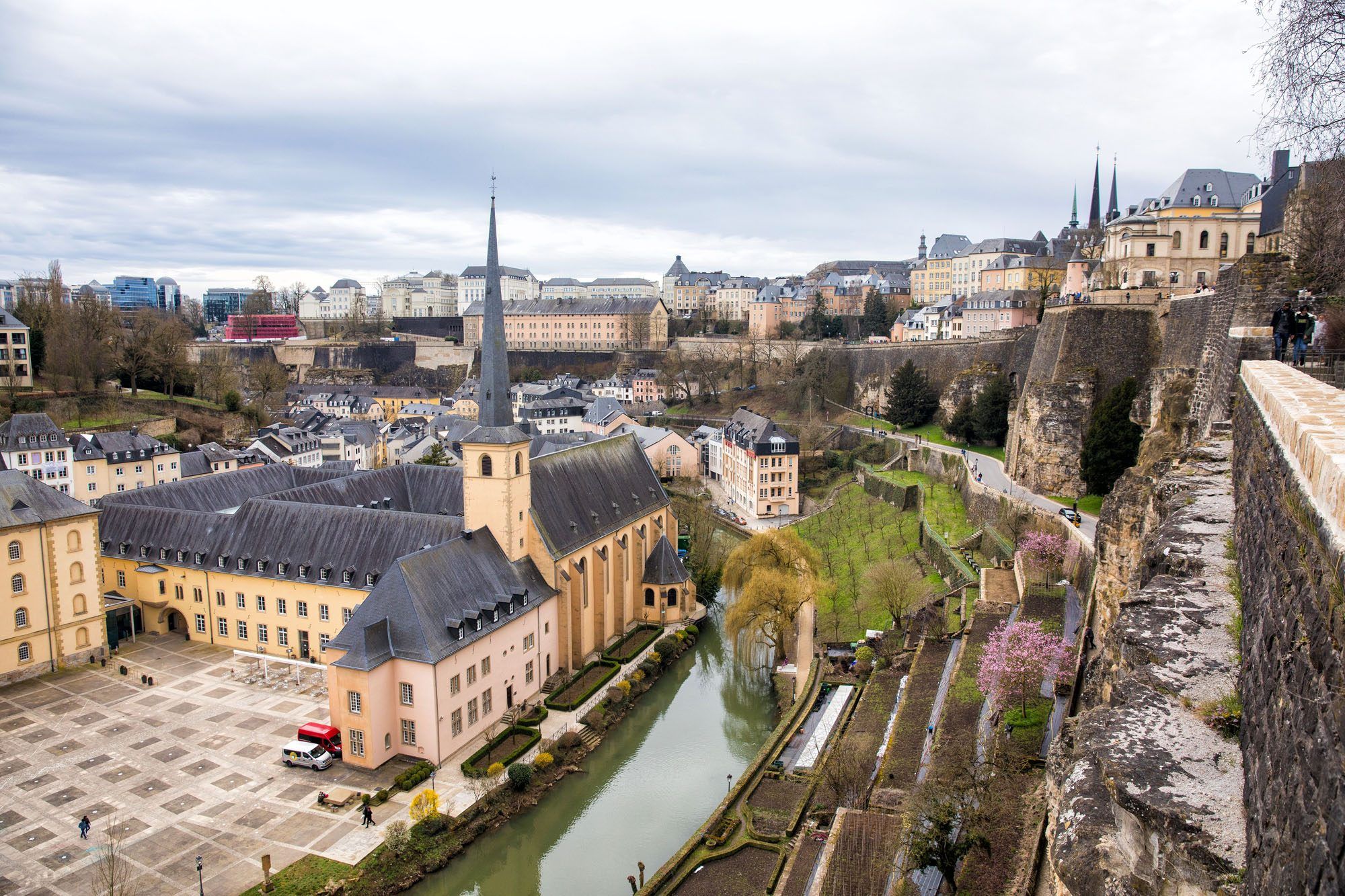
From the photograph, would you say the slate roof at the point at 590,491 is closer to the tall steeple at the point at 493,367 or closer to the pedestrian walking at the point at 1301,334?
the tall steeple at the point at 493,367

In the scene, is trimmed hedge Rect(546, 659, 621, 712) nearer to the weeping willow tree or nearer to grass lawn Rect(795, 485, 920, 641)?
the weeping willow tree

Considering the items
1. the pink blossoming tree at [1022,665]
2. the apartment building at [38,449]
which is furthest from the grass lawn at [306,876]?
the apartment building at [38,449]

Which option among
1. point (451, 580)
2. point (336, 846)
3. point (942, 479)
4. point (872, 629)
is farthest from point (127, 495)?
point (942, 479)

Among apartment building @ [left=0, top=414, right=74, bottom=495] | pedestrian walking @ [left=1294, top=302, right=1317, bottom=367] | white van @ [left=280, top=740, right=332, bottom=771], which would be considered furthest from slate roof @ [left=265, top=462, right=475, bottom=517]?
pedestrian walking @ [left=1294, top=302, right=1317, bottom=367]

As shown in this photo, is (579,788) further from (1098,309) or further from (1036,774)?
(1098,309)

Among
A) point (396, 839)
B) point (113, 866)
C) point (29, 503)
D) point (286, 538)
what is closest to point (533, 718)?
point (396, 839)

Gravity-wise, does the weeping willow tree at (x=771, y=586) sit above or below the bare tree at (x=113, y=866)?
above

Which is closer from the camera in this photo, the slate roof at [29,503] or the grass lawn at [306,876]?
the grass lawn at [306,876]
